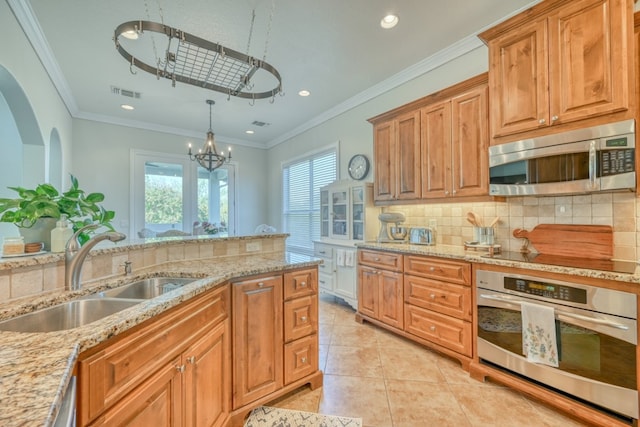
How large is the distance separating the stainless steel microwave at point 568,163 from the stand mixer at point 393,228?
1.09 metres

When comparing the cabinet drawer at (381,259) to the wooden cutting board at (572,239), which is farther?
the cabinet drawer at (381,259)

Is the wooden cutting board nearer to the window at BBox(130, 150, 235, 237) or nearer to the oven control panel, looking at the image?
the oven control panel

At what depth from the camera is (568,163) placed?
1979 millimetres

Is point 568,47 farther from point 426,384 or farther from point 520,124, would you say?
point 426,384

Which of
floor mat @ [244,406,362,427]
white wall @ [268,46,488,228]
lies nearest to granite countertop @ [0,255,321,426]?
floor mat @ [244,406,362,427]

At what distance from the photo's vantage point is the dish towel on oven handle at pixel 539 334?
1.80 metres

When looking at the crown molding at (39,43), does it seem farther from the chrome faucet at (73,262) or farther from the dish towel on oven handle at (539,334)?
the dish towel on oven handle at (539,334)

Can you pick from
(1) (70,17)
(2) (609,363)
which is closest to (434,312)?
(2) (609,363)

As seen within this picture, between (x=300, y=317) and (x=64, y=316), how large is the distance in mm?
1288

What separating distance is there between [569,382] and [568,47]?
89.0 inches

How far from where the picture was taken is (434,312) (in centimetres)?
253

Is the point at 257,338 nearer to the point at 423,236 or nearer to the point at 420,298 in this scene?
the point at 420,298

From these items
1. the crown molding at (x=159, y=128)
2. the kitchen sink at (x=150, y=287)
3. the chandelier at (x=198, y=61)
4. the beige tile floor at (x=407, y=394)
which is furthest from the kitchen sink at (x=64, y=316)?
the crown molding at (x=159, y=128)

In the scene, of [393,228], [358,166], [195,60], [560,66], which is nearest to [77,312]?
[195,60]
